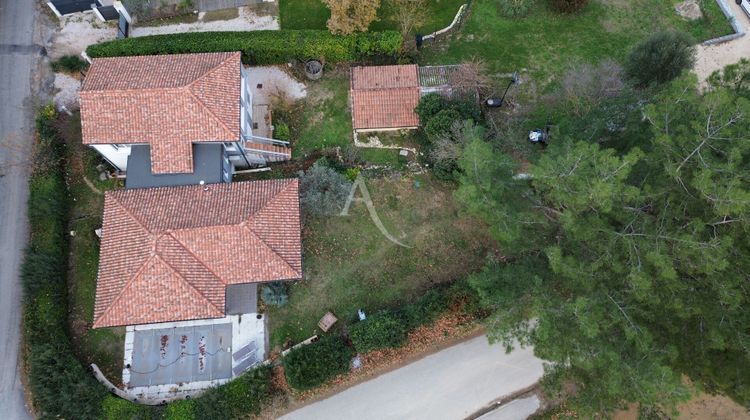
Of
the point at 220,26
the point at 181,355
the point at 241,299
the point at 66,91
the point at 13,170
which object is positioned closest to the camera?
the point at 181,355

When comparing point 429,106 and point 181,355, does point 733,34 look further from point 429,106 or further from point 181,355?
point 181,355

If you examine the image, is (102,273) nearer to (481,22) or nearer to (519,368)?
(519,368)

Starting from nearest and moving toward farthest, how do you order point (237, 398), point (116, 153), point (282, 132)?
point (237, 398) < point (116, 153) < point (282, 132)

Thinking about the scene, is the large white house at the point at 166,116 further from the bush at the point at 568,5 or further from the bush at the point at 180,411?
the bush at the point at 568,5

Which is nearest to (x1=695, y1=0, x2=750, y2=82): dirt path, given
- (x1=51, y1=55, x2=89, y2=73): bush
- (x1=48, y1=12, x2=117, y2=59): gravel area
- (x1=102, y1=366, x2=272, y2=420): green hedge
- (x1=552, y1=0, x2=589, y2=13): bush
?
(x1=552, y1=0, x2=589, y2=13): bush

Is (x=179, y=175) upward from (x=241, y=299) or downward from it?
upward

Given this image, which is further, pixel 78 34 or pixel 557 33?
pixel 557 33

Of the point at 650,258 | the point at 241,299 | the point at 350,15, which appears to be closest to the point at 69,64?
the point at 350,15

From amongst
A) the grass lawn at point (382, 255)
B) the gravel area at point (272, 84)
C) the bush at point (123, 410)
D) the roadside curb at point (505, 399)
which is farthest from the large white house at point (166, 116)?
the roadside curb at point (505, 399)
